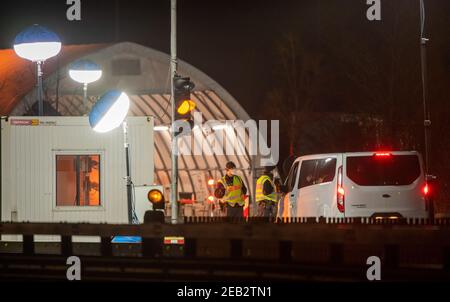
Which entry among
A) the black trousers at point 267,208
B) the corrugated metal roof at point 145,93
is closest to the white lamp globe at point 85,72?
the corrugated metal roof at point 145,93

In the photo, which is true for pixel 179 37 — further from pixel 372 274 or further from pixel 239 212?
pixel 372 274

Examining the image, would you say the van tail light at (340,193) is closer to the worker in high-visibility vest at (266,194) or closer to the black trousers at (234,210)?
the black trousers at (234,210)

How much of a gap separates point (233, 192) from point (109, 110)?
3549 mm

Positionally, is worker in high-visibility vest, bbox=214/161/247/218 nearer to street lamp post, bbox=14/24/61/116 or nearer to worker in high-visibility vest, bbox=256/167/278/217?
worker in high-visibility vest, bbox=256/167/278/217

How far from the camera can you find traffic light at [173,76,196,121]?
19.5 m

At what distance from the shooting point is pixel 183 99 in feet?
64.8

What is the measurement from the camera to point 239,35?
208 ft

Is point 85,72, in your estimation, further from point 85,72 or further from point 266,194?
point 266,194

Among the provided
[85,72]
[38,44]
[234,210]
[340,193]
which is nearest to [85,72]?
[85,72]

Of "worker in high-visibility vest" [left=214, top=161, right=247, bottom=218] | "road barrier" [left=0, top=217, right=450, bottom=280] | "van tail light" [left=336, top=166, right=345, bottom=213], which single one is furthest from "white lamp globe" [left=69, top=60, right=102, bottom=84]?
"van tail light" [left=336, top=166, right=345, bottom=213]

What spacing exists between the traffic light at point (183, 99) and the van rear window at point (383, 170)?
3.04 metres

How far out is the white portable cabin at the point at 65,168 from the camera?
23031 millimetres

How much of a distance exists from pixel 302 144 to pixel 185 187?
11.6 meters

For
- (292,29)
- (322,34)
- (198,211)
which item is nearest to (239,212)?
(198,211)
